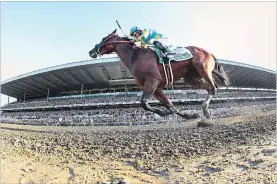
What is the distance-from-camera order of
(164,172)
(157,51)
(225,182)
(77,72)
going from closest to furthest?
(157,51), (225,182), (164,172), (77,72)

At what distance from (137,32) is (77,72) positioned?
3609 cm

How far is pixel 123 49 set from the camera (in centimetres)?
523

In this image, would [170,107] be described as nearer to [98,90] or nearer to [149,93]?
[149,93]

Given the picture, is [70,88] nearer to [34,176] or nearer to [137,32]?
[34,176]

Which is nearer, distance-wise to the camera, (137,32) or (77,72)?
(137,32)

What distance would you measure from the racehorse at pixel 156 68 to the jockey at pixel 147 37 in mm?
167

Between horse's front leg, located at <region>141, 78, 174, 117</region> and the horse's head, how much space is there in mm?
1232

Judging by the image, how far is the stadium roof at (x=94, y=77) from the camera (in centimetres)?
3672

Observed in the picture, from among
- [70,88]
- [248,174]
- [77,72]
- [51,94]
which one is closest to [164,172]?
[248,174]

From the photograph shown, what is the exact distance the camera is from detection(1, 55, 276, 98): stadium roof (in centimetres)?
3672

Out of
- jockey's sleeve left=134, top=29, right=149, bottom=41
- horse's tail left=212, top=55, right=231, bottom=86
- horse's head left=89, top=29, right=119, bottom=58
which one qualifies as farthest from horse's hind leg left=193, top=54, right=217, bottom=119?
horse's head left=89, top=29, right=119, bottom=58

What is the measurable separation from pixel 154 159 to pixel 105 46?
5.58 metres

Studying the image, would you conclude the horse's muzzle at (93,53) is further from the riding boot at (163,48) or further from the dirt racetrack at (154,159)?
the dirt racetrack at (154,159)

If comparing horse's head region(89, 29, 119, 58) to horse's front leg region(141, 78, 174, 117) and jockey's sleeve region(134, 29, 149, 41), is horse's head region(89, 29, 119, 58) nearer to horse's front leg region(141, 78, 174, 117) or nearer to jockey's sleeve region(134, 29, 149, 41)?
jockey's sleeve region(134, 29, 149, 41)
